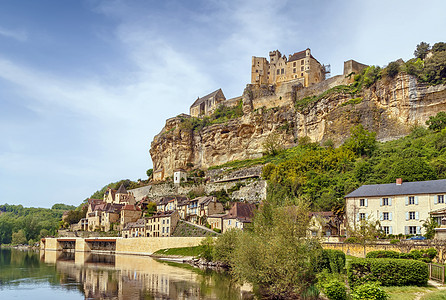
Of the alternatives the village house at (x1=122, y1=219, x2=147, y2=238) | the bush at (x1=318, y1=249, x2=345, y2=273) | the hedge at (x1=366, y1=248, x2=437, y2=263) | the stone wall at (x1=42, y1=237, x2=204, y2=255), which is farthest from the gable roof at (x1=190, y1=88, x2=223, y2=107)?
the bush at (x1=318, y1=249, x2=345, y2=273)

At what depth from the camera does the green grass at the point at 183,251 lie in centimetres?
4785

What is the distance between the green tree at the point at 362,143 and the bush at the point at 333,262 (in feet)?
106

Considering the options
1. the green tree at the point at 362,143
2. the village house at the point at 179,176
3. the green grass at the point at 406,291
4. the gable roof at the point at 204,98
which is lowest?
the green grass at the point at 406,291

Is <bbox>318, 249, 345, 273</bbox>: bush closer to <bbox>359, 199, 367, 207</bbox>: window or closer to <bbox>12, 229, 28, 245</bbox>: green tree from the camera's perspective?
<bbox>359, 199, 367, 207</bbox>: window

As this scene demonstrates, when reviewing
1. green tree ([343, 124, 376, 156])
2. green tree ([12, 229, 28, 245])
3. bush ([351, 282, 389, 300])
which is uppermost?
green tree ([343, 124, 376, 156])

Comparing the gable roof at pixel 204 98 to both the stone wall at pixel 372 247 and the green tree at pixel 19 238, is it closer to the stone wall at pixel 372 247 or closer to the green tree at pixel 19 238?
the green tree at pixel 19 238

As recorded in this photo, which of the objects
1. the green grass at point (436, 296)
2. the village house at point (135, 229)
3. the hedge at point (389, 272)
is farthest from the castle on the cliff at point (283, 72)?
the green grass at point (436, 296)

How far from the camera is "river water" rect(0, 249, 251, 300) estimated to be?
26859mm

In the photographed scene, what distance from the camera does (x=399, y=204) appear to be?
34875 mm

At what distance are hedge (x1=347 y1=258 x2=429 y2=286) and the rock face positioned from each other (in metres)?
40.2

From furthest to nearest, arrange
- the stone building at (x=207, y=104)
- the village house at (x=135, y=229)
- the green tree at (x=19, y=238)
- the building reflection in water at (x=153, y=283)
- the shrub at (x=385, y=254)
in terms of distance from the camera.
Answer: the green tree at (x=19, y=238), the stone building at (x=207, y=104), the village house at (x=135, y=229), the building reflection in water at (x=153, y=283), the shrub at (x=385, y=254)

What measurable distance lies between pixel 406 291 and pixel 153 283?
64.1ft

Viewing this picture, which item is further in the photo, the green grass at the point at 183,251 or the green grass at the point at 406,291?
the green grass at the point at 183,251

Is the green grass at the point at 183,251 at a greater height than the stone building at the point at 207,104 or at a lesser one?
lesser
